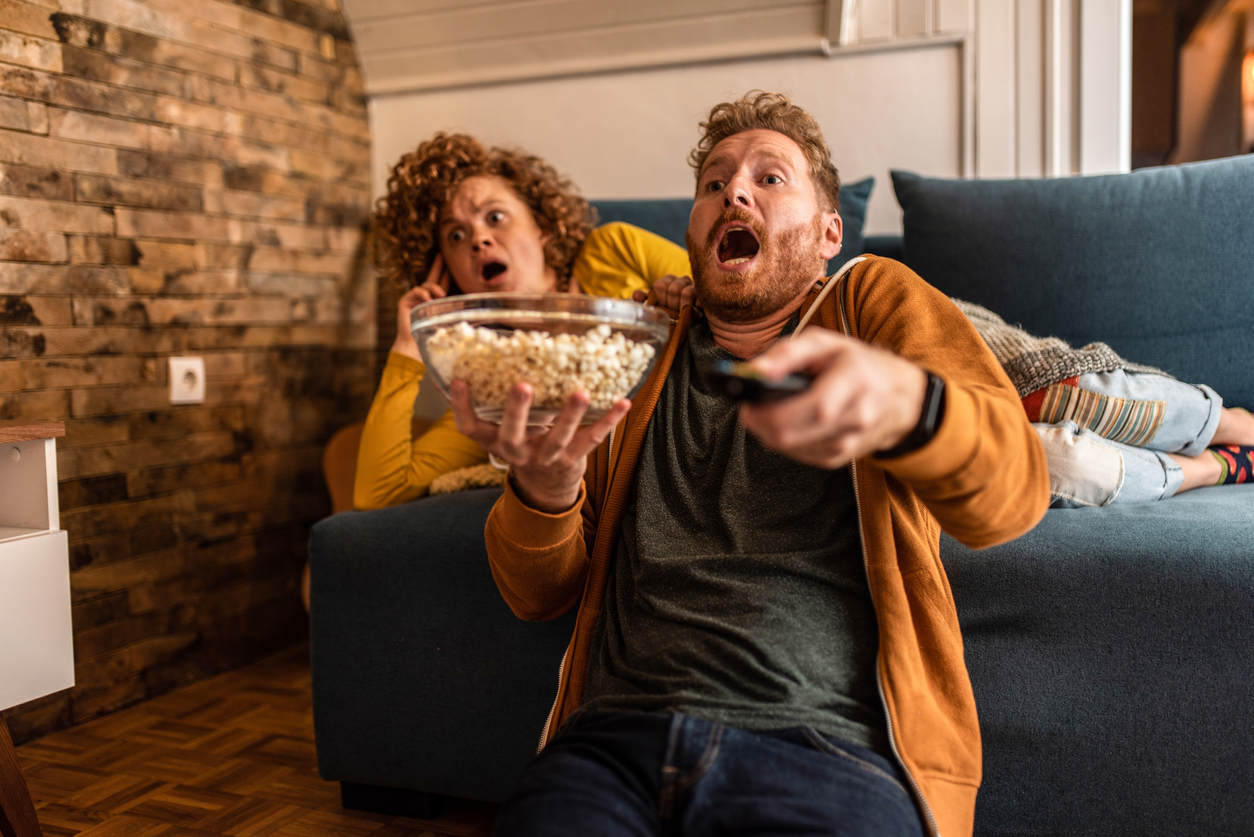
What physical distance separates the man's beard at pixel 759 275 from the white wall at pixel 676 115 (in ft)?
3.94

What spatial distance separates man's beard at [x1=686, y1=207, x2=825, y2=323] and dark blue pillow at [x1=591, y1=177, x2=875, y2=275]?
2.54 feet

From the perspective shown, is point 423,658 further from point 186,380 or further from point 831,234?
point 186,380

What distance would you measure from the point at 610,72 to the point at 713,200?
4.64ft

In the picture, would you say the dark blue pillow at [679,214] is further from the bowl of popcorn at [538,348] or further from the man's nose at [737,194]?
the bowl of popcorn at [538,348]

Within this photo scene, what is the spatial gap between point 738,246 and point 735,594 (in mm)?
462

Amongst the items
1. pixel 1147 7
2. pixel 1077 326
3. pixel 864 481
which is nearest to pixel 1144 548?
pixel 864 481

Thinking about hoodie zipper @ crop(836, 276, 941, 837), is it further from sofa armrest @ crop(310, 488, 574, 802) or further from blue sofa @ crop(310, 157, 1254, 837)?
sofa armrest @ crop(310, 488, 574, 802)

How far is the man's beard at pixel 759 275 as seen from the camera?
3.40 ft

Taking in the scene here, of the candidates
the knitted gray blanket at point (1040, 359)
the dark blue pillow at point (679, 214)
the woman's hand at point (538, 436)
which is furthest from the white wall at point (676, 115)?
the woman's hand at point (538, 436)

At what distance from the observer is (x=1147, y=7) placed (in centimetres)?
342

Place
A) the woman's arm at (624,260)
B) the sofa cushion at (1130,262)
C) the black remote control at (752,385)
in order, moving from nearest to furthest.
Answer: the black remote control at (752,385) < the sofa cushion at (1130,262) < the woman's arm at (624,260)

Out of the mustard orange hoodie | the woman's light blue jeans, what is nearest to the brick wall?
the mustard orange hoodie

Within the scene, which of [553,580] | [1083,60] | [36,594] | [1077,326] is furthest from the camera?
[1083,60]

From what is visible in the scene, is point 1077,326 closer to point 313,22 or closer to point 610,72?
point 610,72
